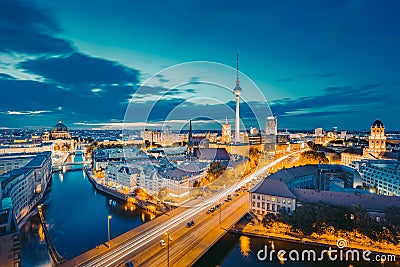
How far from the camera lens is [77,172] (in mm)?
26750

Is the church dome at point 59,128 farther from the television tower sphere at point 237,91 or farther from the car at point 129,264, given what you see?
the car at point 129,264

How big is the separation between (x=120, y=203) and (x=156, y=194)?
92.8 inches

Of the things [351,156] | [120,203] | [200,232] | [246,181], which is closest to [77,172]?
[120,203]

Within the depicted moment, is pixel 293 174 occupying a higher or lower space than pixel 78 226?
higher

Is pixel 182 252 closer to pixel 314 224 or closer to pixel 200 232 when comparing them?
pixel 200 232

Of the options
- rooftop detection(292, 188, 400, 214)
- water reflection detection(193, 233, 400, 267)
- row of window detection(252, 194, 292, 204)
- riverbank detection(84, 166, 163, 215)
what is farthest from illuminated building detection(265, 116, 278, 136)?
water reflection detection(193, 233, 400, 267)

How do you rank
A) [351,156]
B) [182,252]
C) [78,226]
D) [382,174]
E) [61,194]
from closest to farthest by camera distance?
[182,252], [78,226], [382,174], [61,194], [351,156]

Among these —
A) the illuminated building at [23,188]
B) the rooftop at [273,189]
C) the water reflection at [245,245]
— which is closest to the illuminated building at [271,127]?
the rooftop at [273,189]

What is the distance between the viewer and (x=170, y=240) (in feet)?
29.9

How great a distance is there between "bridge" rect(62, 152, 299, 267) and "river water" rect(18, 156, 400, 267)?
0.61 metres

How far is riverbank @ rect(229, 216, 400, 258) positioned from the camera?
30.2 feet

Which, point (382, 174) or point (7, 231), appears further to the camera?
point (382, 174)

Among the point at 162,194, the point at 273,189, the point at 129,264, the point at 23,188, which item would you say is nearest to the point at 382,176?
the point at 273,189

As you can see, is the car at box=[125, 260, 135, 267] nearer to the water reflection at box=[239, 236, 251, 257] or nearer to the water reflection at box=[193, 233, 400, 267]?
the water reflection at box=[193, 233, 400, 267]
